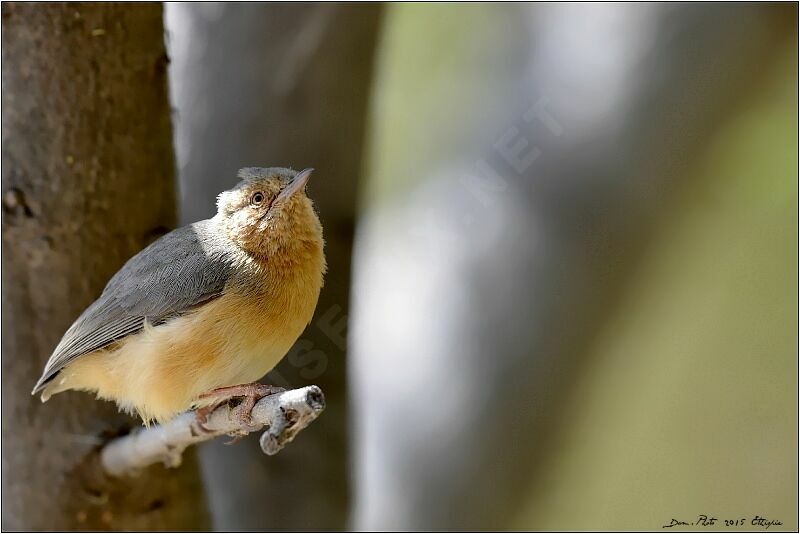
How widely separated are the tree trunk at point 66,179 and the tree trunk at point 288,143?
11.1 inches

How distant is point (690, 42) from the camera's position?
13.0ft

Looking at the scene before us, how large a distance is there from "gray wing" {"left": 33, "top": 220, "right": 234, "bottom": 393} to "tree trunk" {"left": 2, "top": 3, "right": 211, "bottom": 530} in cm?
33

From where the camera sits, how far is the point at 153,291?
2.47 m

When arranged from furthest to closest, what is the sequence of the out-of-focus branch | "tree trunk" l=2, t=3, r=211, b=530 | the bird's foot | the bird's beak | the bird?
"tree trunk" l=2, t=3, r=211, b=530 < the bird < the bird's beak < the bird's foot < the out-of-focus branch

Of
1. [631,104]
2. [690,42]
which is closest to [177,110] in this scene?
[631,104]

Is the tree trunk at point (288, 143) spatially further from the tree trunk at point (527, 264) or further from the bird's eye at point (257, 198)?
the tree trunk at point (527, 264)

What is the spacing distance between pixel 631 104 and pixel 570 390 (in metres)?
1.42

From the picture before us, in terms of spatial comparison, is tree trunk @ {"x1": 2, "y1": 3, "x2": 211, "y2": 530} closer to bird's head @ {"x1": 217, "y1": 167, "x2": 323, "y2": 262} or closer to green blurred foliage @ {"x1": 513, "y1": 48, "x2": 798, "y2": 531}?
bird's head @ {"x1": 217, "y1": 167, "x2": 323, "y2": 262}

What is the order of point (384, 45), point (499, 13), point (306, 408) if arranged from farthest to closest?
point (499, 13) < point (384, 45) < point (306, 408)

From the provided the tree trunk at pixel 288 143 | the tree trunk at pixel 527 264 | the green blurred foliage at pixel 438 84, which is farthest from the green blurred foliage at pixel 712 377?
the tree trunk at pixel 288 143

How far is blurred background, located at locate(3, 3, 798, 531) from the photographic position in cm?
311

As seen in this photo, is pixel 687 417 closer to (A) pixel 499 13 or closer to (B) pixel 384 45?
(A) pixel 499 13

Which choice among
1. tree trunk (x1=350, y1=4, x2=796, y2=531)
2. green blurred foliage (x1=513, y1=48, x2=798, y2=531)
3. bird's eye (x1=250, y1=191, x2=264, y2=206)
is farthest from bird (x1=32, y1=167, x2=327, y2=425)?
green blurred foliage (x1=513, y1=48, x2=798, y2=531)

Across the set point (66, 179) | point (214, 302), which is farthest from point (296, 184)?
point (66, 179)
